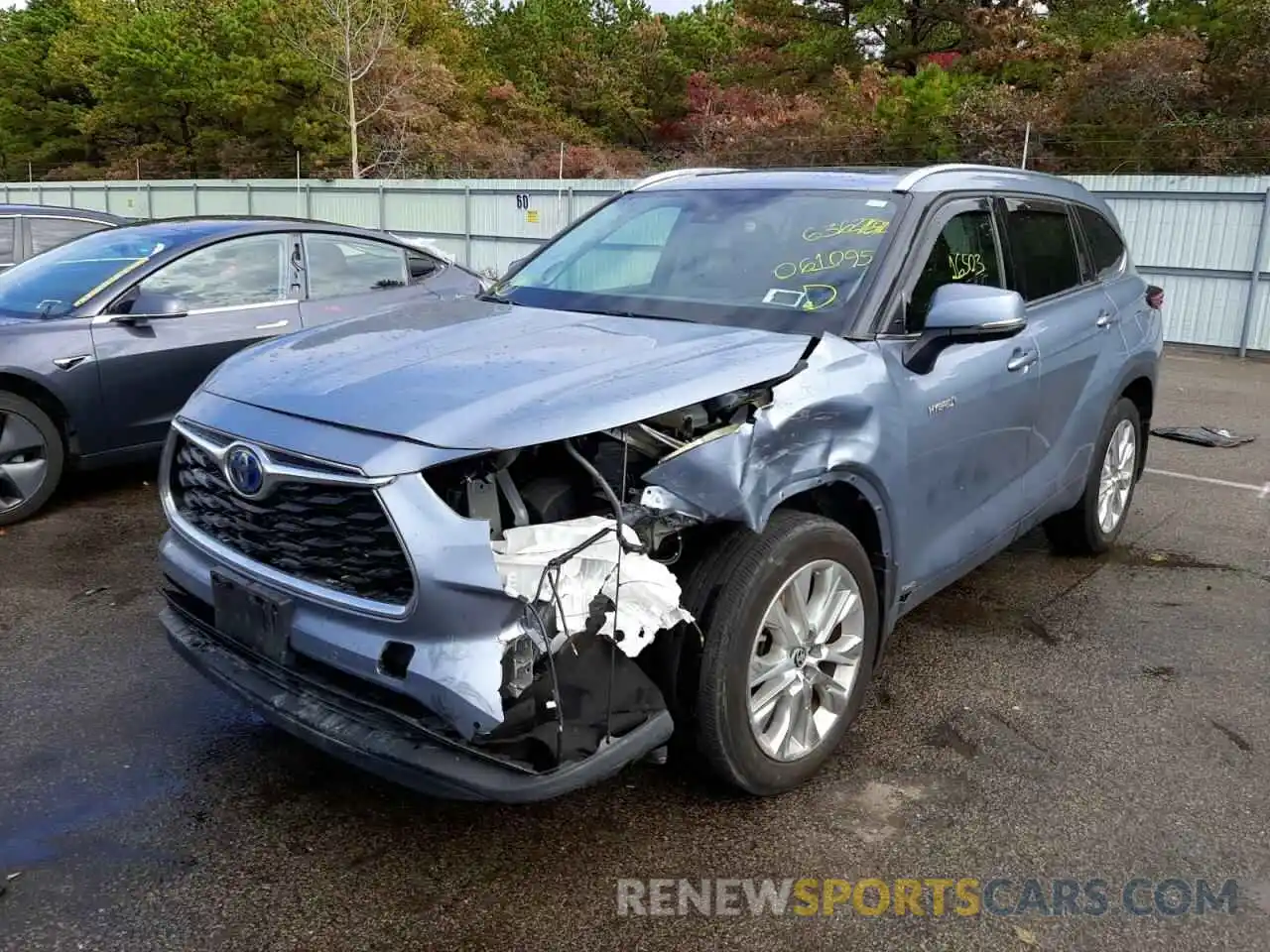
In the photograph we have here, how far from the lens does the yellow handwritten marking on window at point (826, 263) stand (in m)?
3.58

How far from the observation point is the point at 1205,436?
812 cm

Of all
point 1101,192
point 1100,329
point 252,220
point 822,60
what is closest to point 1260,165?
point 1101,192

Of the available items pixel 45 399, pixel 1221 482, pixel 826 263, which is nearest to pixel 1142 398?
pixel 1221 482

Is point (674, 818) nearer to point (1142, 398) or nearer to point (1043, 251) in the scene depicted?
point (1043, 251)

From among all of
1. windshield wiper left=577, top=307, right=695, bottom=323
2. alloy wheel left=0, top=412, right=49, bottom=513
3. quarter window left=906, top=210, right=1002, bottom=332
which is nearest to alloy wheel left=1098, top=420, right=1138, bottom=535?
quarter window left=906, top=210, right=1002, bottom=332

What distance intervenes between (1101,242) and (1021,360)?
59.3 inches

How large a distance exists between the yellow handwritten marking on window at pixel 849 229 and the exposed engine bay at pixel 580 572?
112 centimetres

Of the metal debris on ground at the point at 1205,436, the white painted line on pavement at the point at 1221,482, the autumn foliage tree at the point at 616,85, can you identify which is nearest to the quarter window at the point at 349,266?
the white painted line on pavement at the point at 1221,482

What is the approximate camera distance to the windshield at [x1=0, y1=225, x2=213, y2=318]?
5.94m

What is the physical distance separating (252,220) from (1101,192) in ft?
37.5

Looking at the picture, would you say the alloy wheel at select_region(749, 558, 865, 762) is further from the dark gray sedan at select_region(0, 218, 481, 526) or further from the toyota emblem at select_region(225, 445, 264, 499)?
the dark gray sedan at select_region(0, 218, 481, 526)

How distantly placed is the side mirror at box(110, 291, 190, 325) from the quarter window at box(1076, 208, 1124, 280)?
Result: 457cm

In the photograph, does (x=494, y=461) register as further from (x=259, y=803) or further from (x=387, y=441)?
(x=259, y=803)

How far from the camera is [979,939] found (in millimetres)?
2607
